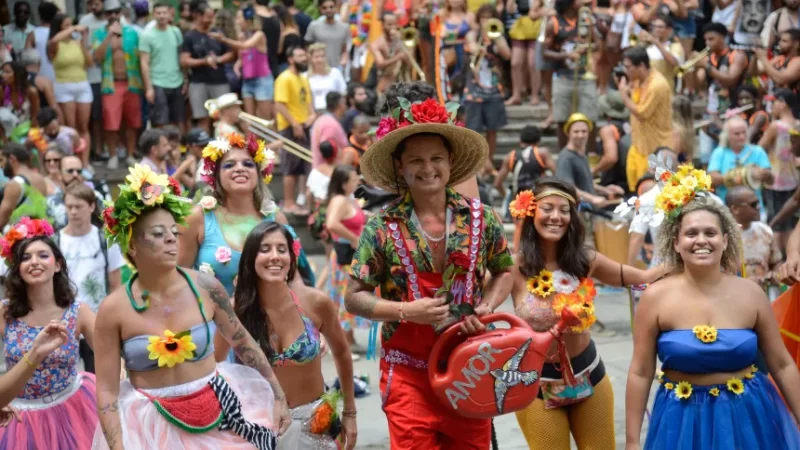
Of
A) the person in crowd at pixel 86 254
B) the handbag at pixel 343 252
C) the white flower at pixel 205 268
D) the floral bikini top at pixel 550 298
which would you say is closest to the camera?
the floral bikini top at pixel 550 298

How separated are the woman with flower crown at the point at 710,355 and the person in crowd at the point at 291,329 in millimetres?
1496

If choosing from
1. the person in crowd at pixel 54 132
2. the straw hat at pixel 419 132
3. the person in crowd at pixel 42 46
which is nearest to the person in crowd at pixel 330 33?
the person in crowd at pixel 42 46

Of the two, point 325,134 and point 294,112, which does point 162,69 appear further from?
point 325,134

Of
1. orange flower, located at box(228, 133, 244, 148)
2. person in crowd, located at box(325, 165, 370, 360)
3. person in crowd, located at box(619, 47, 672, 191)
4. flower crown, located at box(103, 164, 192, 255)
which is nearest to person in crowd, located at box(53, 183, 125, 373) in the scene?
person in crowd, located at box(325, 165, 370, 360)

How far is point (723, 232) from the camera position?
522 centimetres

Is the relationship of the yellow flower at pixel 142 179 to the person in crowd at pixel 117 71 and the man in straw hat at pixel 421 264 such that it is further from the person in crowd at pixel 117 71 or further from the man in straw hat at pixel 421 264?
the person in crowd at pixel 117 71

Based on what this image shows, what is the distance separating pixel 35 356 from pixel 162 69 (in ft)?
34.4

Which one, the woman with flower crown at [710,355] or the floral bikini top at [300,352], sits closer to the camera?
the woman with flower crown at [710,355]

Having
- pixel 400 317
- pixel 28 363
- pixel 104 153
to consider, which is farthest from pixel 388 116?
pixel 104 153

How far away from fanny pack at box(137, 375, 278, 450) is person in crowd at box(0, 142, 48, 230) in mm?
5454

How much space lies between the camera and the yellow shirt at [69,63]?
14836 mm

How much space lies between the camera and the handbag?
10430mm

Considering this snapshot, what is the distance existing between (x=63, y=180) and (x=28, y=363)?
6644 mm

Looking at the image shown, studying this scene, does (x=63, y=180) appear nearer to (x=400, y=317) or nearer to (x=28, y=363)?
(x=28, y=363)
